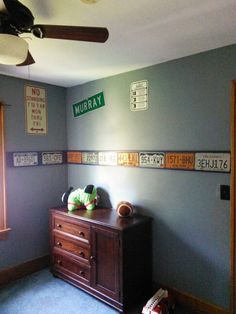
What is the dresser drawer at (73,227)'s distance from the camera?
8.01 feet

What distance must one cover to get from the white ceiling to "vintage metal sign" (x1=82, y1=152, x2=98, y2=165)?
Answer: 0.94 metres

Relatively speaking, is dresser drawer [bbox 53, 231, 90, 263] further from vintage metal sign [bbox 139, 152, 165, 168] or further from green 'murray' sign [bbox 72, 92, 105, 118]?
green 'murray' sign [bbox 72, 92, 105, 118]

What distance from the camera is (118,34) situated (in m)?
1.73

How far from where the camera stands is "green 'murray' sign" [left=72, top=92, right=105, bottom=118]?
2875mm

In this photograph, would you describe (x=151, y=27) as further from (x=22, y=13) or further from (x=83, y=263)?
(x=83, y=263)

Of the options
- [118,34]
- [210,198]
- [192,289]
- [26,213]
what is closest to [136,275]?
[192,289]

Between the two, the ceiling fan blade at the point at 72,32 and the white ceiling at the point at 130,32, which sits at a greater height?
the white ceiling at the point at 130,32

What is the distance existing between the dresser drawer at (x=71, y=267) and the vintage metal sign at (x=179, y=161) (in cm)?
129

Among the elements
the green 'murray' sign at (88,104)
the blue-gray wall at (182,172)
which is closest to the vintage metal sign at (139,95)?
the blue-gray wall at (182,172)

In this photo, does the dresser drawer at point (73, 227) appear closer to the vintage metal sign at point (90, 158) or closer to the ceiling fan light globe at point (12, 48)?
the vintage metal sign at point (90, 158)

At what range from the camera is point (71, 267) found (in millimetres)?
2625

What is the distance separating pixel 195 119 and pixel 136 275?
4.90 feet

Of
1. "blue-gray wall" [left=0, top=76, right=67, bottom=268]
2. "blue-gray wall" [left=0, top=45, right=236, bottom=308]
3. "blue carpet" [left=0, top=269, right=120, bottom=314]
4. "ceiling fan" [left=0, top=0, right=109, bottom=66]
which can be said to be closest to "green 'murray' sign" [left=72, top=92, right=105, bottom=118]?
"blue-gray wall" [left=0, top=45, right=236, bottom=308]

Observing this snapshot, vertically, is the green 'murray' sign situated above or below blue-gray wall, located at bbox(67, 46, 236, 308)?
above
